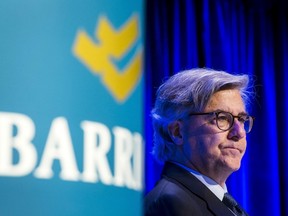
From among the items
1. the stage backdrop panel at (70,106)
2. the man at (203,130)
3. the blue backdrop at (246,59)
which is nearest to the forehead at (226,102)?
the man at (203,130)

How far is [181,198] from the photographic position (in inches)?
48.9

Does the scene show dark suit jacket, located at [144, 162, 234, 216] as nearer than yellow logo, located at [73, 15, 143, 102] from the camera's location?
No

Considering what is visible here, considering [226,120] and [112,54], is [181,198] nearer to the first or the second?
[226,120]

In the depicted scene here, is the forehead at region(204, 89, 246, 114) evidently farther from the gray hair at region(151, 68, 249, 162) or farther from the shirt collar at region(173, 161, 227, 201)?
the shirt collar at region(173, 161, 227, 201)

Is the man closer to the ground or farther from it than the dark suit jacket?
farther from it

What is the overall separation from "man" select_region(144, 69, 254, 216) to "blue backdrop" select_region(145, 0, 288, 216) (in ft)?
3.59

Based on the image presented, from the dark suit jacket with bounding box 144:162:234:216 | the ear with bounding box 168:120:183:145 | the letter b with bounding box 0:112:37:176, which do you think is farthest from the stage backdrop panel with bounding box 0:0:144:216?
the ear with bounding box 168:120:183:145

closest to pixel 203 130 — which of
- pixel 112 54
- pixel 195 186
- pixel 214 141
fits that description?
pixel 214 141

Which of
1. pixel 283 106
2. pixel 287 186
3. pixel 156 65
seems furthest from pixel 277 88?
pixel 156 65

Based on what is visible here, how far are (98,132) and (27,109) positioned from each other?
6 cm

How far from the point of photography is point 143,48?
1.50ft

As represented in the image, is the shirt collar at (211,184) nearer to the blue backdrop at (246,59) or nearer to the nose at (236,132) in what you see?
the nose at (236,132)

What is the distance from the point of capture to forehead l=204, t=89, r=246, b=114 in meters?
1.43

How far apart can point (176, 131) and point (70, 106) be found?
1073 mm
